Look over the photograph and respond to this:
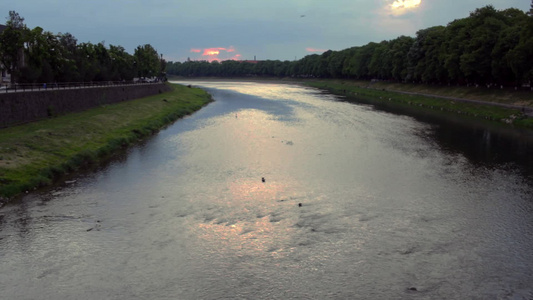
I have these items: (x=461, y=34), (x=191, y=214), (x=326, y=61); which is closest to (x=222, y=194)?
(x=191, y=214)

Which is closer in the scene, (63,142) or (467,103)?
(63,142)

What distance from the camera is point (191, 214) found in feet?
69.1

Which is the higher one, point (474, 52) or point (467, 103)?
point (474, 52)

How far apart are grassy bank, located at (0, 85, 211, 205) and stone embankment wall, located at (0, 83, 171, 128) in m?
1.12

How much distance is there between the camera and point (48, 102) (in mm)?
43625

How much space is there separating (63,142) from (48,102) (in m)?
12.1

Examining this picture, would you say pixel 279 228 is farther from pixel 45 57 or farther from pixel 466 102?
pixel 466 102

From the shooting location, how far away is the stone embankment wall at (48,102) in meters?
36.3

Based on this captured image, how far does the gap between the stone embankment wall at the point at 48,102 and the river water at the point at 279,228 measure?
10852 mm

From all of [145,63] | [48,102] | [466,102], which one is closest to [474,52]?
[466,102]

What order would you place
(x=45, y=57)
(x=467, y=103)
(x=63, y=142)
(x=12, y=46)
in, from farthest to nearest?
(x=467, y=103)
(x=45, y=57)
(x=12, y=46)
(x=63, y=142)


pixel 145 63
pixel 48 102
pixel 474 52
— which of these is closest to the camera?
pixel 48 102

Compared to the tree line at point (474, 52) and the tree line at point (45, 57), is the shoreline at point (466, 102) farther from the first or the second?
the tree line at point (45, 57)

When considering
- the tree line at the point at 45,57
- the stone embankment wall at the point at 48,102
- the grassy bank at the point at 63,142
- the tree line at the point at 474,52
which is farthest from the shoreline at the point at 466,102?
the tree line at the point at 45,57
